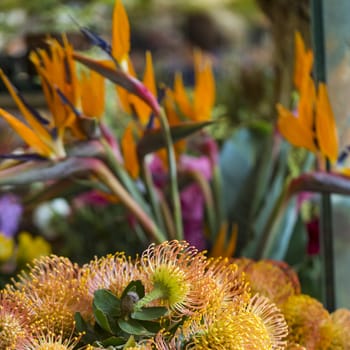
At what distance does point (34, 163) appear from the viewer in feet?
1.34

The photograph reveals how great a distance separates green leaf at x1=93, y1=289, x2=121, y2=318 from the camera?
287 millimetres

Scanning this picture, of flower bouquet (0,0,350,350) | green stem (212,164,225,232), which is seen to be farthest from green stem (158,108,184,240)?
green stem (212,164,225,232)

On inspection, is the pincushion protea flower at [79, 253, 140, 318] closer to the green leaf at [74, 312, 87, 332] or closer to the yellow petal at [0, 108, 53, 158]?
the green leaf at [74, 312, 87, 332]

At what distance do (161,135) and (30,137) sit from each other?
0.26 ft

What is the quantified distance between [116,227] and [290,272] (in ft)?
0.97

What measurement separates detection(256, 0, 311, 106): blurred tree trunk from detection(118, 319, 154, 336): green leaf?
343 mm

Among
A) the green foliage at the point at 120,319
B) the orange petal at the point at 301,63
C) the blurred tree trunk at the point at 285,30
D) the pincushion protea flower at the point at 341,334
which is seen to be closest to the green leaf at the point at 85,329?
the green foliage at the point at 120,319

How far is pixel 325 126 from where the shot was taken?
0.42 m

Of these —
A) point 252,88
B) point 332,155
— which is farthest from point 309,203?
point 252,88

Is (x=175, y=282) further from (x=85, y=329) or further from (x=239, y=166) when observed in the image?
(x=239, y=166)

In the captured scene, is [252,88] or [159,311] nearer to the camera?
[159,311]

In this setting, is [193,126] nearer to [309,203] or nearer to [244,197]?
[244,197]

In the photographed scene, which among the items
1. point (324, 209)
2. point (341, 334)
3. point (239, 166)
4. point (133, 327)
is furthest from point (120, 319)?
point (239, 166)

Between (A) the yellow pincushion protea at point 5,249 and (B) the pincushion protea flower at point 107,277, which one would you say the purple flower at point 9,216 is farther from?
(B) the pincushion protea flower at point 107,277
